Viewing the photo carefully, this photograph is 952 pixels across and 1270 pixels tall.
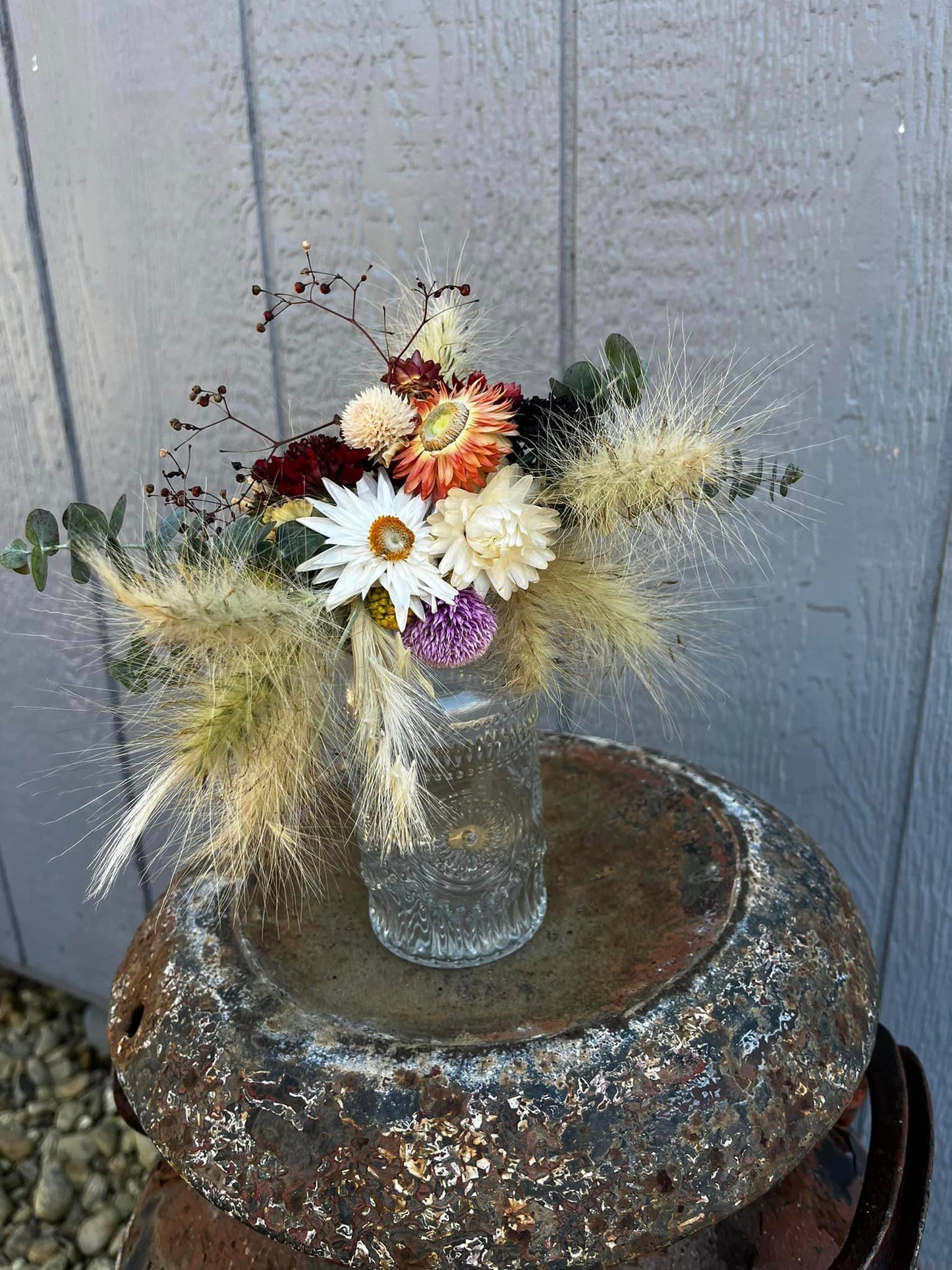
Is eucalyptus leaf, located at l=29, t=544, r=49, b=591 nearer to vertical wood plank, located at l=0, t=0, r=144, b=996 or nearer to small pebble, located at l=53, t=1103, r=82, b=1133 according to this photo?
vertical wood plank, located at l=0, t=0, r=144, b=996

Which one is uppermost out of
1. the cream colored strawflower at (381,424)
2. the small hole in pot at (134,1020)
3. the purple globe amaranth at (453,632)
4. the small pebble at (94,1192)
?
the cream colored strawflower at (381,424)

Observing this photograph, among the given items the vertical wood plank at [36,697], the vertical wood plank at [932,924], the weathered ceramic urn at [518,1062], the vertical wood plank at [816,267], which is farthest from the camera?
the vertical wood plank at [36,697]

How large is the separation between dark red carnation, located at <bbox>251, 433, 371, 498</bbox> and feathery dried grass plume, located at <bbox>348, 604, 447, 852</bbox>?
74 millimetres

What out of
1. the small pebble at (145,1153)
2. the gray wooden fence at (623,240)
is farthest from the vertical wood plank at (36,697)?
the small pebble at (145,1153)

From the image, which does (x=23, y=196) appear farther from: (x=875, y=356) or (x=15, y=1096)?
(x=15, y=1096)

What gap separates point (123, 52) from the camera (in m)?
0.98

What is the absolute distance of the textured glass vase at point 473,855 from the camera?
0.60 m

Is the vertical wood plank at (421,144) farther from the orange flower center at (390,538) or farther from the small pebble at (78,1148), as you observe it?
the small pebble at (78,1148)

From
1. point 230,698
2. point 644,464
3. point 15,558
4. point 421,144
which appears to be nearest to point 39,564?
point 15,558

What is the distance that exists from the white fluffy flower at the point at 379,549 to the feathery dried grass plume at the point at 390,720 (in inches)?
1.1

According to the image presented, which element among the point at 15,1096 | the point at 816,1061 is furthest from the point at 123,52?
the point at 15,1096

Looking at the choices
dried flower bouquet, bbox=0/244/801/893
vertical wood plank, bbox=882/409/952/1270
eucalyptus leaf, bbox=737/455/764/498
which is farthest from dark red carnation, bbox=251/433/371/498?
vertical wood plank, bbox=882/409/952/1270

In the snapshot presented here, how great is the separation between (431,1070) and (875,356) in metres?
0.70

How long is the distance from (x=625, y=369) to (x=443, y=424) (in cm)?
12
